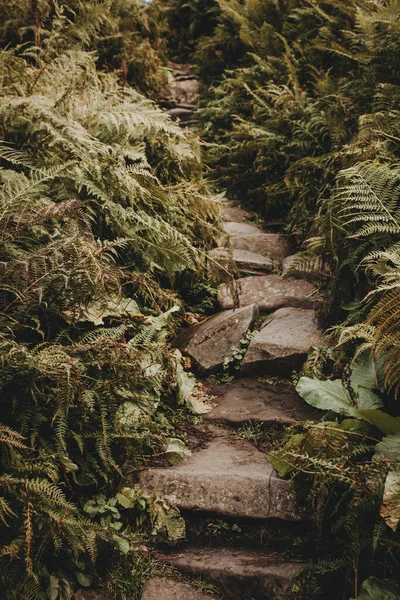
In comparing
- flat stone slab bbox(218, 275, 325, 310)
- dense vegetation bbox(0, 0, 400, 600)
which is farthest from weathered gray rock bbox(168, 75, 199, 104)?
flat stone slab bbox(218, 275, 325, 310)

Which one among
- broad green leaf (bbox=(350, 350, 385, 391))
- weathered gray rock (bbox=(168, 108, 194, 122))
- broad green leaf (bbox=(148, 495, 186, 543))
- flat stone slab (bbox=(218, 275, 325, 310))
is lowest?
broad green leaf (bbox=(148, 495, 186, 543))

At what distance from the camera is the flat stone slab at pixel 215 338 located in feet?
12.2

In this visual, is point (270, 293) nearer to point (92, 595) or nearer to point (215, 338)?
point (215, 338)

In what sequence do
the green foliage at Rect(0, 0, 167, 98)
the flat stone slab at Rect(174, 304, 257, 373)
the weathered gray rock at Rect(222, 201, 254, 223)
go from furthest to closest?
the weathered gray rock at Rect(222, 201, 254, 223)
the green foliage at Rect(0, 0, 167, 98)
the flat stone slab at Rect(174, 304, 257, 373)

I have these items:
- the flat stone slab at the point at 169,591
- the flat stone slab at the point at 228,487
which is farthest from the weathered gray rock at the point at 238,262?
the flat stone slab at the point at 169,591

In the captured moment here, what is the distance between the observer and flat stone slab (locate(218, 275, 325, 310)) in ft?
13.4

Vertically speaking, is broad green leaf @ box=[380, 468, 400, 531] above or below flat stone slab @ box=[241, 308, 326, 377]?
above

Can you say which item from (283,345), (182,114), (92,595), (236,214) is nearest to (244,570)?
(92,595)

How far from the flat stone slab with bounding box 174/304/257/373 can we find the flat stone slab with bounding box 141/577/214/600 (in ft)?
5.50

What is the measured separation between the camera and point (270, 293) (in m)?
4.34

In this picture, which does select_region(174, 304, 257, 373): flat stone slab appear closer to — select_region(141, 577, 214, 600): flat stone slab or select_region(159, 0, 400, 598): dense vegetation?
select_region(159, 0, 400, 598): dense vegetation

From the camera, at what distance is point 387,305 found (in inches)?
85.8

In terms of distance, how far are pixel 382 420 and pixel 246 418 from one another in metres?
1.06

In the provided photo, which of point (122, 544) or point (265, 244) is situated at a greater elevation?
point (265, 244)
